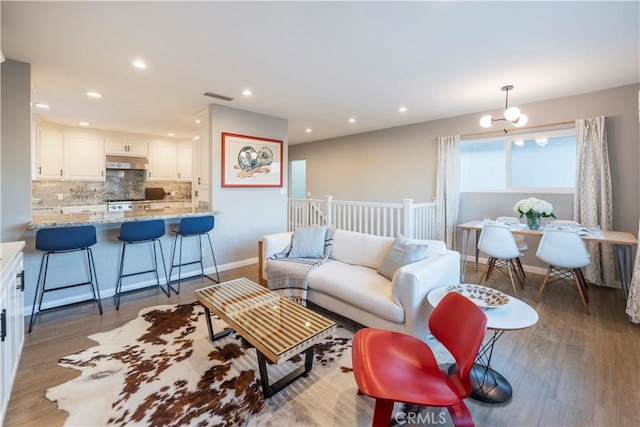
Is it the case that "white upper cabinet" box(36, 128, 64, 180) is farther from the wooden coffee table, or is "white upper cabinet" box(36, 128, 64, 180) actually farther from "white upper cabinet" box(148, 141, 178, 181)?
the wooden coffee table

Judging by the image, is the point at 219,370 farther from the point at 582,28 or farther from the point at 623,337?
the point at 582,28

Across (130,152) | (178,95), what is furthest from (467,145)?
(130,152)

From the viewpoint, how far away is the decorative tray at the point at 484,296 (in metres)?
1.81

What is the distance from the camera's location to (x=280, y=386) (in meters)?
1.82

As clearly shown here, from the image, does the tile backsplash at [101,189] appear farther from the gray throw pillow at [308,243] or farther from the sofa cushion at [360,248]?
the sofa cushion at [360,248]

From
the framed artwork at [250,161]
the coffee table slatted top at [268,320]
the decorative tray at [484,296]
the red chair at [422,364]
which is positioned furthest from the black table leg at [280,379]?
the framed artwork at [250,161]

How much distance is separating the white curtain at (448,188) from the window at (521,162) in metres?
0.22

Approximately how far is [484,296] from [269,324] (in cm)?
148

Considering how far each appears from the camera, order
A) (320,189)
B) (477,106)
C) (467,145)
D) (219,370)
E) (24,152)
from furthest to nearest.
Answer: (320,189), (467,145), (477,106), (24,152), (219,370)

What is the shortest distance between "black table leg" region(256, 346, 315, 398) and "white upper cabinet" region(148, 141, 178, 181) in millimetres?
5913

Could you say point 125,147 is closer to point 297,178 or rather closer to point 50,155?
point 50,155

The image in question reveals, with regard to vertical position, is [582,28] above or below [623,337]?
above

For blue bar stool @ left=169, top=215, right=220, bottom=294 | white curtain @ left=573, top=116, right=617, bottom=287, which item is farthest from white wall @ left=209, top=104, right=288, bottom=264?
white curtain @ left=573, top=116, right=617, bottom=287

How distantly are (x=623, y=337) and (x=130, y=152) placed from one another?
25.7ft
